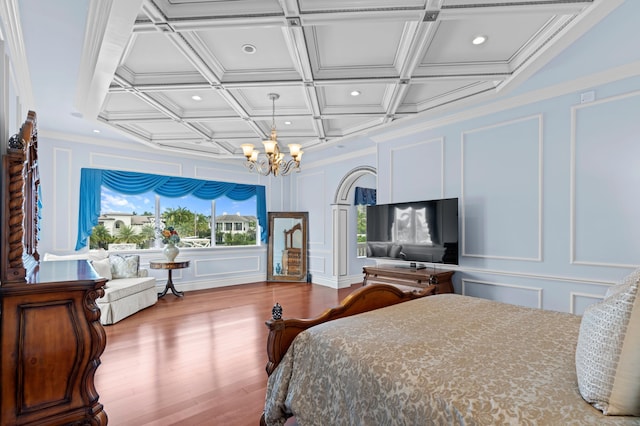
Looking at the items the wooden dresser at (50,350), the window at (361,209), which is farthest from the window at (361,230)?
the wooden dresser at (50,350)

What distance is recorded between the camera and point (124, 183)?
5.43 m

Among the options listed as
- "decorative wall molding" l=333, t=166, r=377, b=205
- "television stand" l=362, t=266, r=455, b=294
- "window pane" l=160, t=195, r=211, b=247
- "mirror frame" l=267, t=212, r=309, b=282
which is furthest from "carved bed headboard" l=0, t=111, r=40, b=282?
"mirror frame" l=267, t=212, r=309, b=282

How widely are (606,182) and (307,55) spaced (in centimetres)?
300

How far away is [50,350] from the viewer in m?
1.59

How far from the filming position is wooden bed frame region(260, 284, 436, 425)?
5.71ft

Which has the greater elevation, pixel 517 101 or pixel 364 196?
pixel 517 101

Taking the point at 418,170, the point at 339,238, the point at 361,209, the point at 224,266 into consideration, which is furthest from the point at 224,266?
the point at 418,170

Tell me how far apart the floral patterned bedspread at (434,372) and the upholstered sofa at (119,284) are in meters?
3.32

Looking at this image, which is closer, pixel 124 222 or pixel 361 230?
pixel 124 222

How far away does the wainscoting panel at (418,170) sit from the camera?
13.7ft

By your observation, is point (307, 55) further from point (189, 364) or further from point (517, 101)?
point (189, 364)

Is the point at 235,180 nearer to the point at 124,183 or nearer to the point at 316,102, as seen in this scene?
the point at 124,183

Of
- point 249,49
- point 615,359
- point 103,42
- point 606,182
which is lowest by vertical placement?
point 615,359

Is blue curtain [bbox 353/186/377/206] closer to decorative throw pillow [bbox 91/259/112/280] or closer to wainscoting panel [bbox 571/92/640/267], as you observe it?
wainscoting panel [bbox 571/92/640/267]
